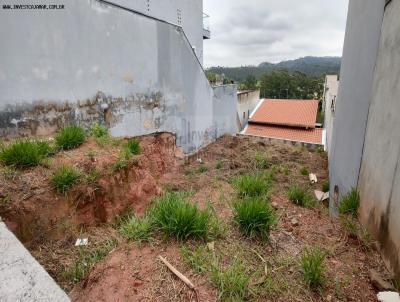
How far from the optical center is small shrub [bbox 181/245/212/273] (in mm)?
2612

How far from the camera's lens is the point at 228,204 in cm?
431

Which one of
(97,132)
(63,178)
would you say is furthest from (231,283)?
(97,132)

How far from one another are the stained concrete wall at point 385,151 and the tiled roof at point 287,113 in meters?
17.0

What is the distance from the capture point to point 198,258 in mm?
2701

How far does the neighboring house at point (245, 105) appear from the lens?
19.8 metres

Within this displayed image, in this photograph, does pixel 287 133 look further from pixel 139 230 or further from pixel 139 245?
pixel 139 245

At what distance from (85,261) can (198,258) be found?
5.16 feet

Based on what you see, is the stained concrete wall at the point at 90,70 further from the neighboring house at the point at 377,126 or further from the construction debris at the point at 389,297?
the construction debris at the point at 389,297

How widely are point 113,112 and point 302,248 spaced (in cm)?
561

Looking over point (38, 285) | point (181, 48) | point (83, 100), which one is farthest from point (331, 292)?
point (181, 48)

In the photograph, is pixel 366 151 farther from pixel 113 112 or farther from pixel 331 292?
pixel 113 112

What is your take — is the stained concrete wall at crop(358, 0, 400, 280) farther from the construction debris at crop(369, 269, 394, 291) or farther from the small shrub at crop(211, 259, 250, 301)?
the small shrub at crop(211, 259, 250, 301)

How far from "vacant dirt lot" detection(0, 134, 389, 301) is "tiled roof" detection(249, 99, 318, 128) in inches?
651

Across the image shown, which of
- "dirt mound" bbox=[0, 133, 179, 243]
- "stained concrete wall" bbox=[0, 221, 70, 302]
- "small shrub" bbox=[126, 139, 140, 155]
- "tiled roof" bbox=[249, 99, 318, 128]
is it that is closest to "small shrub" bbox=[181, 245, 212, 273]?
"stained concrete wall" bbox=[0, 221, 70, 302]
